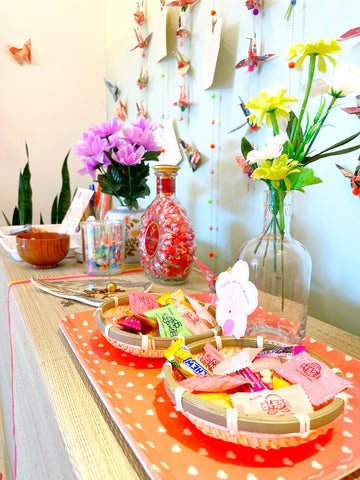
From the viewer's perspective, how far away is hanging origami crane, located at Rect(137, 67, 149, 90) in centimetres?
165

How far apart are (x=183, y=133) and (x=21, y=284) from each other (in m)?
0.78

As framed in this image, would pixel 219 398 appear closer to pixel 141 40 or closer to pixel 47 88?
pixel 141 40

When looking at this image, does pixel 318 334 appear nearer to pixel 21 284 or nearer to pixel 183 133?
pixel 21 284

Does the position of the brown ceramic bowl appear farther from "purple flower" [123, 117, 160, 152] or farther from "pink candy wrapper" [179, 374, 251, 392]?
"pink candy wrapper" [179, 374, 251, 392]

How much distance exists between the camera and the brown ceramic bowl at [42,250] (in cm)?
108

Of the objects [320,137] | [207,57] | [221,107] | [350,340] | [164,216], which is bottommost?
[350,340]

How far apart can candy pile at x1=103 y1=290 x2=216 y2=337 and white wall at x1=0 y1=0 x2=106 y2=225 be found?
1.78 metres

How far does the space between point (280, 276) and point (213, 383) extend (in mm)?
263

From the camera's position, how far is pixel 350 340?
68 cm

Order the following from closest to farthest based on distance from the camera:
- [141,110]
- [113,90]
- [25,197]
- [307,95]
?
[307,95]
[141,110]
[25,197]
[113,90]

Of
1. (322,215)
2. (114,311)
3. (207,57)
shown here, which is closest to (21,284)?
(114,311)

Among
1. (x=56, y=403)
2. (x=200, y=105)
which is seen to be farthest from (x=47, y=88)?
(x=56, y=403)

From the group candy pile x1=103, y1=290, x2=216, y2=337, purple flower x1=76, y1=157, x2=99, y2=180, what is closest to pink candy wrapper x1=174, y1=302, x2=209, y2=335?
candy pile x1=103, y1=290, x2=216, y2=337

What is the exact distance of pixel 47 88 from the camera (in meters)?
2.18
